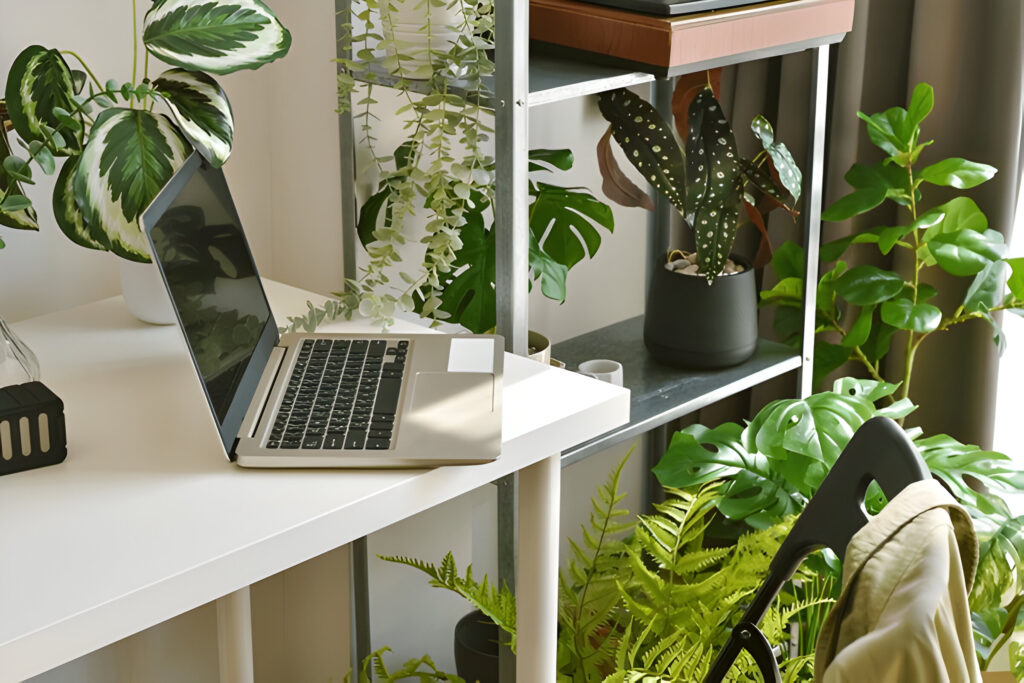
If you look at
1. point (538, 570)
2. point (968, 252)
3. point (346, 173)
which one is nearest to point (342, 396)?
point (538, 570)

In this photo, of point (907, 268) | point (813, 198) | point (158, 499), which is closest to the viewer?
point (158, 499)

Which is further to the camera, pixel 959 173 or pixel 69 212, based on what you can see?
pixel 959 173

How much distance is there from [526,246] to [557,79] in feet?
0.64

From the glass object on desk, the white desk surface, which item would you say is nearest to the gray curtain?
the white desk surface

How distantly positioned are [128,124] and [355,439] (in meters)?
0.35

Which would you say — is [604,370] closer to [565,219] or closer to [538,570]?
[565,219]

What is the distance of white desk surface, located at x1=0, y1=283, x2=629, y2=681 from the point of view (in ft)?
2.41

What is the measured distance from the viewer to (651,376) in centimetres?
160

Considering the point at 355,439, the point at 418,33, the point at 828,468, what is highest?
the point at 418,33

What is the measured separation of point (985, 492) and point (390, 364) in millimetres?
1088

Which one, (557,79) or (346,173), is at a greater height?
(557,79)

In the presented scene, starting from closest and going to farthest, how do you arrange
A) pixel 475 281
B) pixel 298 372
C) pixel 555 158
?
pixel 298 372, pixel 475 281, pixel 555 158

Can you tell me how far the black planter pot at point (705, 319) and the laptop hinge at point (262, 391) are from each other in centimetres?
68

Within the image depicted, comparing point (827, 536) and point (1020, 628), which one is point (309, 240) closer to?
point (827, 536)
